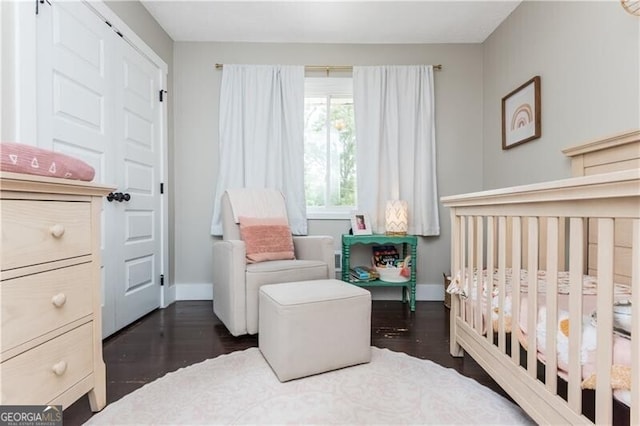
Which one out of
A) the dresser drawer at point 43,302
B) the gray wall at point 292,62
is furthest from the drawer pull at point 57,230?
the gray wall at point 292,62

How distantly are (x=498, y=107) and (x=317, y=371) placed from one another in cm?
250

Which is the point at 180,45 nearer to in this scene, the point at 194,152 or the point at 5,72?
the point at 194,152

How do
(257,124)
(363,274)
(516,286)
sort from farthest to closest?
(257,124), (363,274), (516,286)

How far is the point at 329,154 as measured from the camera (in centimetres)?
301

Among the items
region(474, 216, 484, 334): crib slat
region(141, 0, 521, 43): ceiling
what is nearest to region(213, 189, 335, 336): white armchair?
region(474, 216, 484, 334): crib slat

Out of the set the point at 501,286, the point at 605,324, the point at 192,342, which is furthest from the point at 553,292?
the point at 192,342

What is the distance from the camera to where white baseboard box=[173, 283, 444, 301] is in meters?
2.92

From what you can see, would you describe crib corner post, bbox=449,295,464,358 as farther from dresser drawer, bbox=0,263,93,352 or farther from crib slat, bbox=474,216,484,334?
dresser drawer, bbox=0,263,93,352

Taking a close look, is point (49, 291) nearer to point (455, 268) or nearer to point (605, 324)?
point (605, 324)

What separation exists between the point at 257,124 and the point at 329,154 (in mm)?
693

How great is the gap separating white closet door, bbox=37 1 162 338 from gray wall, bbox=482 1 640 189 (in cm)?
278

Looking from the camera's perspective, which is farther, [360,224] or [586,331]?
[360,224]

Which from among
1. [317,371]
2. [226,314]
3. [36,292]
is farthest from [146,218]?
[317,371]

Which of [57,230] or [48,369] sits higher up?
[57,230]
